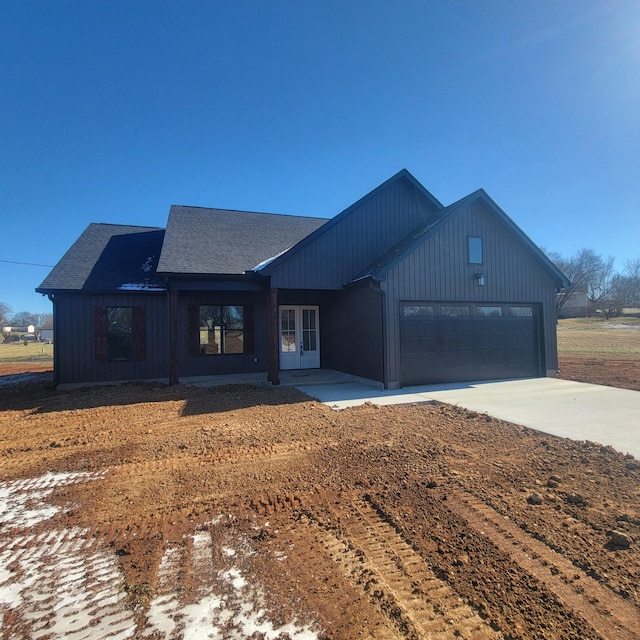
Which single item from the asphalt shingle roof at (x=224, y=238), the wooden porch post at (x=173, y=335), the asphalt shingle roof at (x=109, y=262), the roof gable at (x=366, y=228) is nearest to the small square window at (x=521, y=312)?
the roof gable at (x=366, y=228)

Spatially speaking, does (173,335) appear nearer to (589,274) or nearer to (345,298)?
(345,298)

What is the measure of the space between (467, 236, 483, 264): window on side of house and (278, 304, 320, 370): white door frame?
18.0 feet

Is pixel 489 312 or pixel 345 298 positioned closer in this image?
pixel 489 312

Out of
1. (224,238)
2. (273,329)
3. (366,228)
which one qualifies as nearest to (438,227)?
(366,228)

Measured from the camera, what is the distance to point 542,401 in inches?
305

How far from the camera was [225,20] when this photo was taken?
820 cm

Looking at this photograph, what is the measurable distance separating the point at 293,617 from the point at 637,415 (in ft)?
24.0

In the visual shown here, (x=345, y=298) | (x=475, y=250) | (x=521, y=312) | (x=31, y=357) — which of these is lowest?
(x=31, y=357)

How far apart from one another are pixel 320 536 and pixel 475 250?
9.76 meters

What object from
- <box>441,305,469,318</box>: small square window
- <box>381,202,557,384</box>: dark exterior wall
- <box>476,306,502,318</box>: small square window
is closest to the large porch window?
<box>381,202,557,384</box>: dark exterior wall

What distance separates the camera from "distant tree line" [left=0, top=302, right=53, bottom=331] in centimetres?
7874

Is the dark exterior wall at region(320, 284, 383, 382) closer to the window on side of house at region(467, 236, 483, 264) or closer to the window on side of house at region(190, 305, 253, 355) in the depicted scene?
the window on side of house at region(190, 305, 253, 355)

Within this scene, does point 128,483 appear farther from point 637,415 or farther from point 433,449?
point 637,415

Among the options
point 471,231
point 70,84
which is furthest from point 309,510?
point 70,84
